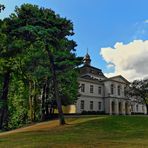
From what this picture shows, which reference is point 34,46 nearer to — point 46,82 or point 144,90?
point 46,82

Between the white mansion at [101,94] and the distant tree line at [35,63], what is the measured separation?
47.5 feet

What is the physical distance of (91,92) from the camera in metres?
65.5

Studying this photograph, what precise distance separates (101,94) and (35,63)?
1335 inches

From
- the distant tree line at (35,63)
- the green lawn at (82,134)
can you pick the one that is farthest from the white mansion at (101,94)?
the green lawn at (82,134)

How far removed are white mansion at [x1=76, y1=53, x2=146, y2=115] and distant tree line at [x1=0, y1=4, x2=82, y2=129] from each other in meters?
14.5

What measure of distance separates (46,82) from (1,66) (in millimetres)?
10285

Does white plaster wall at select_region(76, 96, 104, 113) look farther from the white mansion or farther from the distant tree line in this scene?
the distant tree line

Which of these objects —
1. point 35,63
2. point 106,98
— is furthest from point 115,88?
point 35,63

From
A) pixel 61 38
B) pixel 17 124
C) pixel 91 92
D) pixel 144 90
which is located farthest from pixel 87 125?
pixel 144 90

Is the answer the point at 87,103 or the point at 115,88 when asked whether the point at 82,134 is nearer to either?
the point at 87,103

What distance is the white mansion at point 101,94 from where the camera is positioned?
6356 cm

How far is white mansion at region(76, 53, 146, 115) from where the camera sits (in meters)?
63.6

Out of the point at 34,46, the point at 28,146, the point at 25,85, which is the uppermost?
the point at 34,46

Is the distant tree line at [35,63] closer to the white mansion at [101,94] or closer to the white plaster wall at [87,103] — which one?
the white plaster wall at [87,103]
